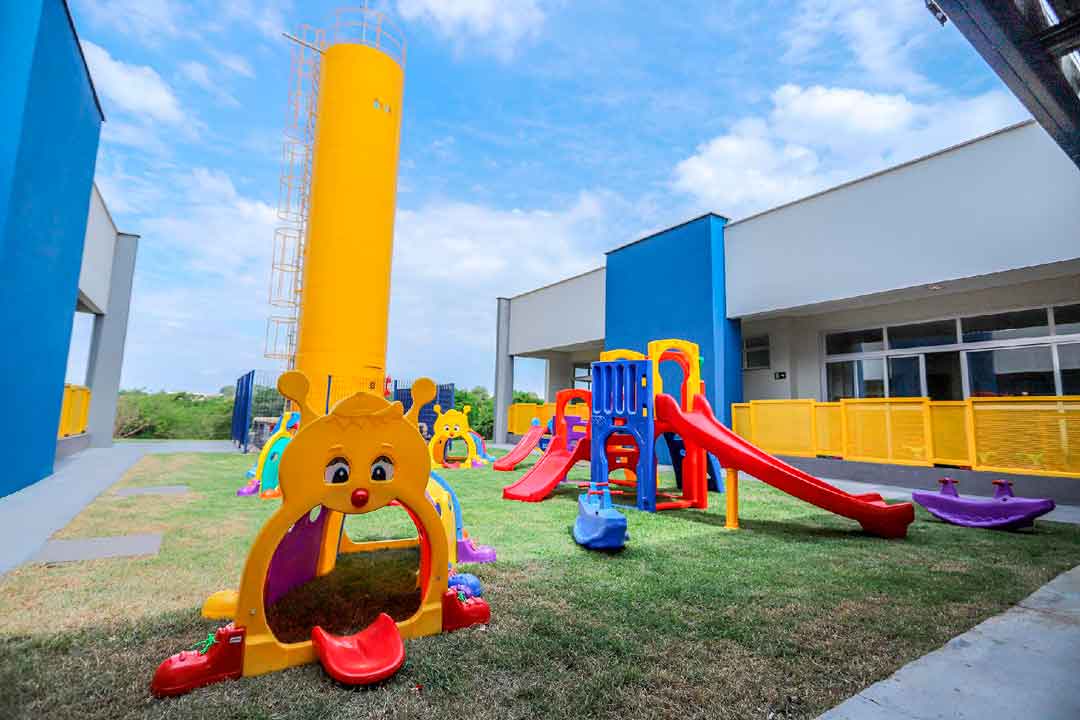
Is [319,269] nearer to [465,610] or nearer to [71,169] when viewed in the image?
[71,169]

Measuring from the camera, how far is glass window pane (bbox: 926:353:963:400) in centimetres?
1190

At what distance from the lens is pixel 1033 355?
10875 millimetres

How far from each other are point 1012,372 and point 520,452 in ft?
35.6

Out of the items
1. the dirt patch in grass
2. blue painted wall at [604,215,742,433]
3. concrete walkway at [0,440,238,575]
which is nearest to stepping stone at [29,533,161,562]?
concrete walkway at [0,440,238,575]

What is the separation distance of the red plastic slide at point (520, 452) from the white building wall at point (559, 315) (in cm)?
616

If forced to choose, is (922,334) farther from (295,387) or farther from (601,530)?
(295,387)

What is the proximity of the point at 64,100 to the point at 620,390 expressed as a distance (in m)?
9.58

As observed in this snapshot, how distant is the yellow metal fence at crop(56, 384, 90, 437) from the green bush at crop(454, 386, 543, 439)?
12917mm

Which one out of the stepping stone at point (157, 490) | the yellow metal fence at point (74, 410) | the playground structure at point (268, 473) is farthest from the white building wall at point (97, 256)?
the playground structure at point (268, 473)

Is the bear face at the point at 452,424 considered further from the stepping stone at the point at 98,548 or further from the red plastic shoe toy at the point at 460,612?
the red plastic shoe toy at the point at 460,612

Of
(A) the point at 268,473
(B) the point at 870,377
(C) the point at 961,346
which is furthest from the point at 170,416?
(C) the point at 961,346

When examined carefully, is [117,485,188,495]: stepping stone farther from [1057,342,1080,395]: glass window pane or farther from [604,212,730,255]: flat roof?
[1057,342,1080,395]: glass window pane

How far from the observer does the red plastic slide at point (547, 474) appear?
7.65 metres

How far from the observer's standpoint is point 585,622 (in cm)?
304
